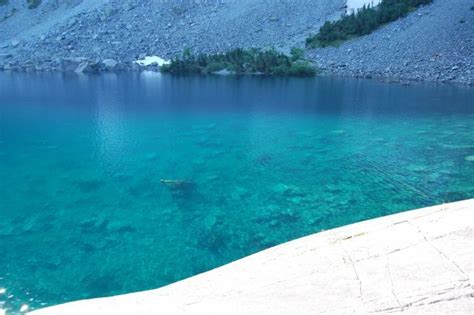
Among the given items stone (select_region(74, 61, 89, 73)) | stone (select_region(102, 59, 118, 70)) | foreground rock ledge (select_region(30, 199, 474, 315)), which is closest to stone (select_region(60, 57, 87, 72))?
stone (select_region(74, 61, 89, 73))

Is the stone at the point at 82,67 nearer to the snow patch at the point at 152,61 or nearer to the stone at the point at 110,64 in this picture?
the stone at the point at 110,64

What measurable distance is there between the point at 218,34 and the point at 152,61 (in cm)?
1250

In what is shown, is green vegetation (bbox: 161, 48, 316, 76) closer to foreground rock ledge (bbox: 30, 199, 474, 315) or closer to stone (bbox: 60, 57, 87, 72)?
stone (bbox: 60, 57, 87, 72)

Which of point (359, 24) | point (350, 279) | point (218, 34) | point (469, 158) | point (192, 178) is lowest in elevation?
point (192, 178)

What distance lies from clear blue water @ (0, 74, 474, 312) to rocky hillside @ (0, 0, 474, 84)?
1759cm

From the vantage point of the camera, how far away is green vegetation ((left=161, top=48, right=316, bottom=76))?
170 feet

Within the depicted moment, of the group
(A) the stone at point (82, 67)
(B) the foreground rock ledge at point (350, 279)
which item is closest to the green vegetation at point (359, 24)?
(A) the stone at point (82, 67)

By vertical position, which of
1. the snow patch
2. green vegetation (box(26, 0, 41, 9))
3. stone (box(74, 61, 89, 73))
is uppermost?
green vegetation (box(26, 0, 41, 9))

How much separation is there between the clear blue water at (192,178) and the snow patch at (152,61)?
97.9 ft

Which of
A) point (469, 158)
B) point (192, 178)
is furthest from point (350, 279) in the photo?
point (469, 158)

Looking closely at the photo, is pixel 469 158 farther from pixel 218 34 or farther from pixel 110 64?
pixel 110 64

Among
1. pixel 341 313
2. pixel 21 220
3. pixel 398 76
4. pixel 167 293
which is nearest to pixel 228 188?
pixel 21 220

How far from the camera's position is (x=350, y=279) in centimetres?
568

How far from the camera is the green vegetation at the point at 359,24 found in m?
58.0
